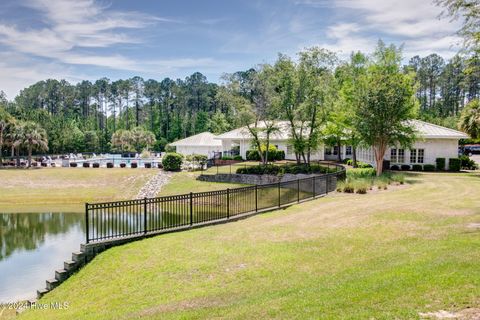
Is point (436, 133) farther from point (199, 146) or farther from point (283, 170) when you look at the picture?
point (199, 146)

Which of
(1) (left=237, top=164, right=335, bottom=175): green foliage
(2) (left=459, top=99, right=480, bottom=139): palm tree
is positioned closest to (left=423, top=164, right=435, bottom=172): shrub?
(2) (left=459, top=99, right=480, bottom=139): palm tree

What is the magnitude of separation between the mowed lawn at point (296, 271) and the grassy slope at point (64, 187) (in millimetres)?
17489

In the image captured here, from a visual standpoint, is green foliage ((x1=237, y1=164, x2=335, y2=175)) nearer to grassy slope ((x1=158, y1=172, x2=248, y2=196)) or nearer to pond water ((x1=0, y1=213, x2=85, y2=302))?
grassy slope ((x1=158, y1=172, x2=248, y2=196))

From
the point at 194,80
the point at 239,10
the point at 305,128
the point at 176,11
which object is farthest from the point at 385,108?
the point at 194,80

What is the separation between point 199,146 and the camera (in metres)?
50.2

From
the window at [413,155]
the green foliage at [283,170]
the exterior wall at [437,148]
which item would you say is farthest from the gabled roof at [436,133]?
the green foliage at [283,170]

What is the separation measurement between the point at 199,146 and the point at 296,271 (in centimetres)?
4311

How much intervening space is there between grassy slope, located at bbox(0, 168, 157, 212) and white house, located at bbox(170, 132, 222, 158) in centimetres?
1288

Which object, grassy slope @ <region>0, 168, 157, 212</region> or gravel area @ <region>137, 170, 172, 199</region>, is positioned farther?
gravel area @ <region>137, 170, 172, 199</region>

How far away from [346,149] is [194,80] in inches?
2154

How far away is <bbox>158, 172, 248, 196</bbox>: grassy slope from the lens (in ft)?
99.3

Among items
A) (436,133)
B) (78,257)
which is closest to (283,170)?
(436,133)

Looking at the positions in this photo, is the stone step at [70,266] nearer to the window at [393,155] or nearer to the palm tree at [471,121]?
the window at [393,155]

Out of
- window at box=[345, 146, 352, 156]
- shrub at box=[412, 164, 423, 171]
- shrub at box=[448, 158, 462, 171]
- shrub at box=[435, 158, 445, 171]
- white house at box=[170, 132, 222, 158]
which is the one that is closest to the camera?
shrub at box=[448, 158, 462, 171]
